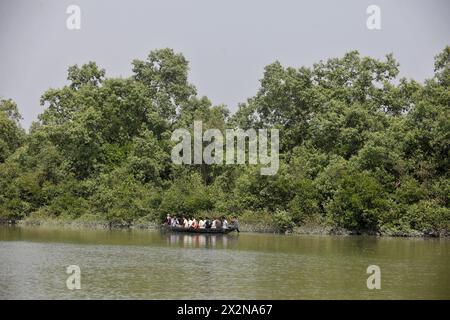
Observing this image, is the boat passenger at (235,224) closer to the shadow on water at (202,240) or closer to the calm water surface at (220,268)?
the shadow on water at (202,240)

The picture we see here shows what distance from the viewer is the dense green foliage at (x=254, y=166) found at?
132ft

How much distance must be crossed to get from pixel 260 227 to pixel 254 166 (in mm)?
4129

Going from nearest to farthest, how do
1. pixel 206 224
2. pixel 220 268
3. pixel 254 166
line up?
1. pixel 220 268
2. pixel 206 224
3. pixel 254 166

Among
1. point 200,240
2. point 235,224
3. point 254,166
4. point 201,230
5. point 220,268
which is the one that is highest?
point 254,166

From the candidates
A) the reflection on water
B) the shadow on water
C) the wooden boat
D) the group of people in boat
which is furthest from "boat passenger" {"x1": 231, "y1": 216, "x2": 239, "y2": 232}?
the reflection on water

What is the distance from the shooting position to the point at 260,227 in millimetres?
42531

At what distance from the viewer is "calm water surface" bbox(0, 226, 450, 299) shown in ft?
59.4

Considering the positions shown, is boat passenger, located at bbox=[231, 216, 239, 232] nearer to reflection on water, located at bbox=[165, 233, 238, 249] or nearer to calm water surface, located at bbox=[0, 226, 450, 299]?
reflection on water, located at bbox=[165, 233, 238, 249]

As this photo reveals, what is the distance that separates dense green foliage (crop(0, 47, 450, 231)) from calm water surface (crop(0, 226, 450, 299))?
715 centimetres

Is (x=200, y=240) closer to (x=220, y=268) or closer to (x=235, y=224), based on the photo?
(x=235, y=224)

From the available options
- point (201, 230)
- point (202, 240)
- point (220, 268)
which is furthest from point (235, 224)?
point (220, 268)

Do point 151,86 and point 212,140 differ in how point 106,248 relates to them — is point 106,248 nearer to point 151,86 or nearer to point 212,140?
point 212,140

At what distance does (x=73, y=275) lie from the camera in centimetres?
2056
